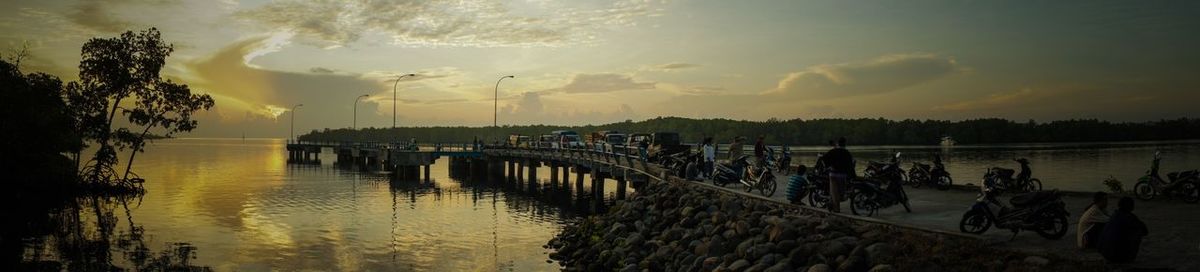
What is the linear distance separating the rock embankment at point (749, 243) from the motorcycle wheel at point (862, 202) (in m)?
0.70

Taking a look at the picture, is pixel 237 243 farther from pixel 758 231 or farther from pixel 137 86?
pixel 137 86

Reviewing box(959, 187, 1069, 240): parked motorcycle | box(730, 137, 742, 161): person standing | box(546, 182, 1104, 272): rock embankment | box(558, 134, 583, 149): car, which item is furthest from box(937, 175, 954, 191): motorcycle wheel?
box(558, 134, 583, 149): car

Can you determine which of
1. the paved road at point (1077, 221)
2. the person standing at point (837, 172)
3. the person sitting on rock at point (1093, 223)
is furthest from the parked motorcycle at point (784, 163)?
the person sitting on rock at point (1093, 223)

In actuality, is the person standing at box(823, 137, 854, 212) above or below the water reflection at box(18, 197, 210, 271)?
above

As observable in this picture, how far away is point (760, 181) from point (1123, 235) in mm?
11189

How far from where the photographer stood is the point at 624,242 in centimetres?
2180

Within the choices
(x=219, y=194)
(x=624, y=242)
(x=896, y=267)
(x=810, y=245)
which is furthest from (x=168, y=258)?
(x=219, y=194)

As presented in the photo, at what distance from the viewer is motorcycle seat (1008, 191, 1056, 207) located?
12274 millimetres

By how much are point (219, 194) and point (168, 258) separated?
28.1 m

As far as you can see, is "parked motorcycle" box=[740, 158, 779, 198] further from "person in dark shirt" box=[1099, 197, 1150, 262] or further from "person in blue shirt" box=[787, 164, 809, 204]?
"person in dark shirt" box=[1099, 197, 1150, 262]

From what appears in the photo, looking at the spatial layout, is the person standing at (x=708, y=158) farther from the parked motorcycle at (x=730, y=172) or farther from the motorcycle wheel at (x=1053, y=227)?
the motorcycle wheel at (x=1053, y=227)

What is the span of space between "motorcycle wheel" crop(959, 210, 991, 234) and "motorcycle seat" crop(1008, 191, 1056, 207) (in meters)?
0.57

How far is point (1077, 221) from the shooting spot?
46.6ft

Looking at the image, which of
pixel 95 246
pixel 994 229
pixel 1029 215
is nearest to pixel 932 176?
pixel 994 229
